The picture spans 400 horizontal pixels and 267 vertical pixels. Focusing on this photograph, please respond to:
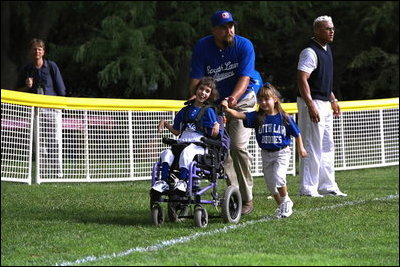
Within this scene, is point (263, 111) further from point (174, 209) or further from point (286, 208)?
point (174, 209)

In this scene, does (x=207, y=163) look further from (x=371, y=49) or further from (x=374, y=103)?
(x=371, y=49)

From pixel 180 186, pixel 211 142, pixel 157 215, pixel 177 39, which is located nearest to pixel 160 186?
pixel 180 186

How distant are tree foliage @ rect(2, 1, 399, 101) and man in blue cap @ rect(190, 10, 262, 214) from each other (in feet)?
36.9

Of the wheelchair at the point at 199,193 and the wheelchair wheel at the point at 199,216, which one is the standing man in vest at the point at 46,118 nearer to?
the wheelchair at the point at 199,193

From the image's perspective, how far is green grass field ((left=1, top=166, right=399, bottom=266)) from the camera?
7590 millimetres

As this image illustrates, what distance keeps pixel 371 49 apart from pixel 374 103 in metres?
5.90

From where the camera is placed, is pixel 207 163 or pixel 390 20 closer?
pixel 207 163

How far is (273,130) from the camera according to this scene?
412 inches

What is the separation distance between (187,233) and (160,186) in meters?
0.62

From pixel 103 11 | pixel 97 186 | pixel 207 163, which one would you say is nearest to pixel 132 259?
pixel 207 163

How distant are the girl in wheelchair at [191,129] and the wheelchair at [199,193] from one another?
0.05 meters

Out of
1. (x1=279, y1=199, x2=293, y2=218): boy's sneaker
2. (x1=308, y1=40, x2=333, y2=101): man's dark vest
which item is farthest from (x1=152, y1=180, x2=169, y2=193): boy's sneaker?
(x1=308, y1=40, x2=333, y2=101): man's dark vest

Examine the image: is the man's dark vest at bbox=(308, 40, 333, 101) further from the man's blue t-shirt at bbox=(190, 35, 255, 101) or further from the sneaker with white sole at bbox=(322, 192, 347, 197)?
the man's blue t-shirt at bbox=(190, 35, 255, 101)

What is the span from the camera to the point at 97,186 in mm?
14438
